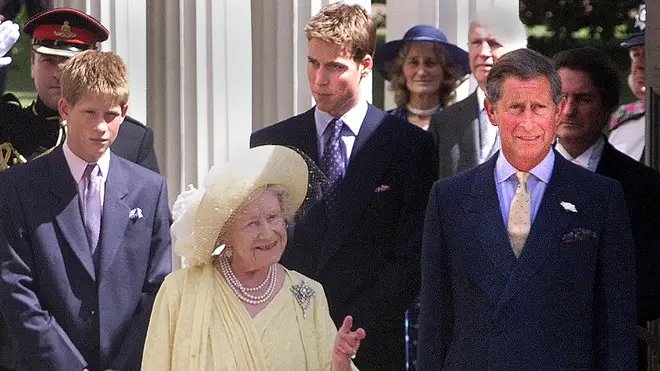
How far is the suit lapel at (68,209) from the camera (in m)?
5.58

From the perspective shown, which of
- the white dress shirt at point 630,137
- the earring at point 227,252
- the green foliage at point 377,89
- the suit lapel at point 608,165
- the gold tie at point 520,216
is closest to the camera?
the gold tie at point 520,216

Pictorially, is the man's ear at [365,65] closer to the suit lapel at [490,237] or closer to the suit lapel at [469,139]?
the suit lapel at [469,139]

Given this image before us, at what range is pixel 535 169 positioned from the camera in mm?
4676

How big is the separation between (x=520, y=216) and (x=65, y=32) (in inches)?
101

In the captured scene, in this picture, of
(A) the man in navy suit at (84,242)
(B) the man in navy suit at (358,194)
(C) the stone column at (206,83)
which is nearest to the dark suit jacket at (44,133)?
(A) the man in navy suit at (84,242)

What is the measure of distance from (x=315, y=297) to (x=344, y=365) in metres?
0.37

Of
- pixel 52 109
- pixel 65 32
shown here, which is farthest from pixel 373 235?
pixel 65 32

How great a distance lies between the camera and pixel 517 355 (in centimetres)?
455

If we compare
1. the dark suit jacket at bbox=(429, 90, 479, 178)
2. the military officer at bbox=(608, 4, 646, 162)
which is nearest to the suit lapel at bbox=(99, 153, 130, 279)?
the dark suit jacket at bbox=(429, 90, 479, 178)

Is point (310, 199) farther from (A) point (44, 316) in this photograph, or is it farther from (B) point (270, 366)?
(A) point (44, 316)

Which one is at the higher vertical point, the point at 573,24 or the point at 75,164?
the point at 573,24

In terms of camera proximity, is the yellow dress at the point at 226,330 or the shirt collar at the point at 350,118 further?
the shirt collar at the point at 350,118

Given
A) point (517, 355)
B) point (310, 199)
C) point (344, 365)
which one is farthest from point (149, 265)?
point (517, 355)

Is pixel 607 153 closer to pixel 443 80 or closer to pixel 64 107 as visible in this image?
pixel 443 80
